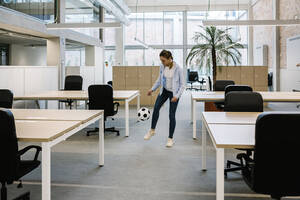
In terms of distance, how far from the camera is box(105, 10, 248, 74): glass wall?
55.6 feet

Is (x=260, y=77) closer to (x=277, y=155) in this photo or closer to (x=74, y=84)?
(x=74, y=84)

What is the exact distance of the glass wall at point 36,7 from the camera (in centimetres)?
679

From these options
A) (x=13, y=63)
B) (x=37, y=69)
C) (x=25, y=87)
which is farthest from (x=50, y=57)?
(x=13, y=63)

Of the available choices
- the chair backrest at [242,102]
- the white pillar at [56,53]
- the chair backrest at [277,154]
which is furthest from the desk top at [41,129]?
the white pillar at [56,53]

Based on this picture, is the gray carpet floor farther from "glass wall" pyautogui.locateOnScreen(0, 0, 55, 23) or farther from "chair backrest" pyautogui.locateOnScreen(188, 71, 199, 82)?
"chair backrest" pyautogui.locateOnScreen(188, 71, 199, 82)

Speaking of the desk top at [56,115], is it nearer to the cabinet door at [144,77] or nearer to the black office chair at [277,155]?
the black office chair at [277,155]

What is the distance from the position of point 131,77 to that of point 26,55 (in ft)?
20.2

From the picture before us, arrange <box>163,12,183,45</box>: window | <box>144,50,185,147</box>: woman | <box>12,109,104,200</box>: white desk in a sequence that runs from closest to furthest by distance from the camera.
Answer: <box>12,109,104,200</box>: white desk → <box>144,50,185,147</box>: woman → <box>163,12,183,45</box>: window

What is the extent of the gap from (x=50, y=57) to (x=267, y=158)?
27.5ft

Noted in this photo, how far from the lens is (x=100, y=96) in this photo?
5.15 metres

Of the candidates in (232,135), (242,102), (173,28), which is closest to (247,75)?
(242,102)

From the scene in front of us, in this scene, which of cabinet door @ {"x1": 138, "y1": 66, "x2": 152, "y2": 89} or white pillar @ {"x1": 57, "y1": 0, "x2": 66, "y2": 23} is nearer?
white pillar @ {"x1": 57, "y1": 0, "x2": 66, "y2": 23}

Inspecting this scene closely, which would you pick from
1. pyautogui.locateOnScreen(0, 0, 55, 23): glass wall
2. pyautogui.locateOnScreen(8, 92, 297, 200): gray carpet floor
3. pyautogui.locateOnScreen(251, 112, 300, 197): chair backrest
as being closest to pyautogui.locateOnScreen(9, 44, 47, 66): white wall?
pyautogui.locateOnScreen(0, 0, 55, 23): glass wall

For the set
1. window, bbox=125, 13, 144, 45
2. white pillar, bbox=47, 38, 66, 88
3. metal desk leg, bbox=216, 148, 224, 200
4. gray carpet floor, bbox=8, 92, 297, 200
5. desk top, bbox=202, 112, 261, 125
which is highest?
window, bbox=125, 13, 144, 45
